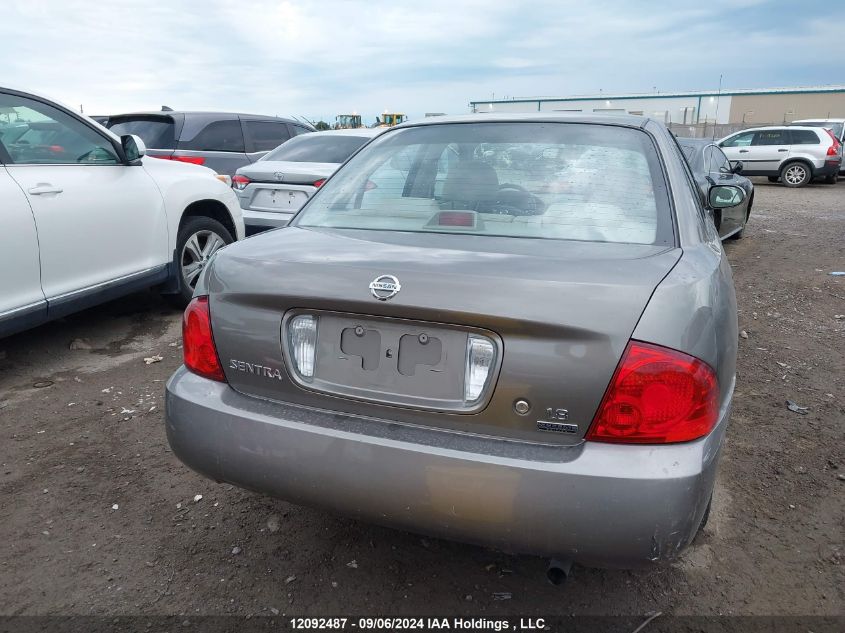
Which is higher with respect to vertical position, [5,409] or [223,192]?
[223,192]

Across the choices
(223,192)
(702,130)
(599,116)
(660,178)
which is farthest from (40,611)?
(702,130)

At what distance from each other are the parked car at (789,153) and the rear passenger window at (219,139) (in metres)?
14.8

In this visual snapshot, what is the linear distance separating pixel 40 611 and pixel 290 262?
1.44 meters

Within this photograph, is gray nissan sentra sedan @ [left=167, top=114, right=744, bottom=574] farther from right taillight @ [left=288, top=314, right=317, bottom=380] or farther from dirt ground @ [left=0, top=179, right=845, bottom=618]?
dirt ground @ [left=0, top=179, right=845, bottom=618]

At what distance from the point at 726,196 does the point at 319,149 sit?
4.78 metres

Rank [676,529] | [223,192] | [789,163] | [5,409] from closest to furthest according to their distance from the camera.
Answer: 1. [676,529]
2. [5,409]
3. [223,192]
4. [789,163]

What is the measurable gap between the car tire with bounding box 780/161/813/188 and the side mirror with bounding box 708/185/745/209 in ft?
55.6

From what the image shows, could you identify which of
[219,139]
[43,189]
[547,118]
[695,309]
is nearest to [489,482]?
[695,309]

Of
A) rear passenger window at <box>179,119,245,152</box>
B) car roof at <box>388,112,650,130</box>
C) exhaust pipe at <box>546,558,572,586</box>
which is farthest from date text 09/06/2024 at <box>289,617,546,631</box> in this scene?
rear passenger window at <box>179,119,245,152</box>

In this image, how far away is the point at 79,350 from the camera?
4551mm

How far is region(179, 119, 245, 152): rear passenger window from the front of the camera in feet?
27.4

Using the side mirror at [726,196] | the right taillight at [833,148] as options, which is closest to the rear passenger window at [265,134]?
the side mirror at [726,196]

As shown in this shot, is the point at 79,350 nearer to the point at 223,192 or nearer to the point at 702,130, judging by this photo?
the point at 223,192

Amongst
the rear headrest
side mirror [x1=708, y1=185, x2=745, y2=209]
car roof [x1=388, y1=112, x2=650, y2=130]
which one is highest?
car roof [x1=388, y1=112, x2=650, y2=130]
